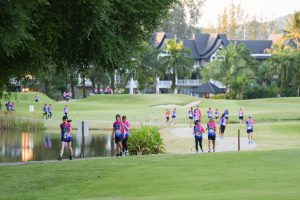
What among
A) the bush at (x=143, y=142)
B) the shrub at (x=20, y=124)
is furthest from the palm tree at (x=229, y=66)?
the bush at (x=143, y=142)

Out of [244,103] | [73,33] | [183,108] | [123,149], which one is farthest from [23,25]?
[244,103]

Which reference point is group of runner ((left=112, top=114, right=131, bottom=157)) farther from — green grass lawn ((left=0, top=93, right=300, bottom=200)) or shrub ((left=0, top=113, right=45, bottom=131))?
shrub ((left=0, top=113, right=45, bottom=131))

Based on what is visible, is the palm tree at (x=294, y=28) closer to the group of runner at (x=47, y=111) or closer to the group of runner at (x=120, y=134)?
the group of runner at (x=47, y=111)

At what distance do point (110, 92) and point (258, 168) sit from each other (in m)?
73.8

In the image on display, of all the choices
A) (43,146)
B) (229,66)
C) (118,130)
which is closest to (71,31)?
(118,130)

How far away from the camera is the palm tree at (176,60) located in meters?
94.5

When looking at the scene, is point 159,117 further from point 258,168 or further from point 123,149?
point 258,168

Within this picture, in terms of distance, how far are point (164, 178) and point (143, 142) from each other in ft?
47.1

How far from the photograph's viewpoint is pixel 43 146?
38.9 meters

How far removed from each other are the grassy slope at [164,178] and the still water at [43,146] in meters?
10.6

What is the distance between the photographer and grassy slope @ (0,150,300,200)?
14664 mm

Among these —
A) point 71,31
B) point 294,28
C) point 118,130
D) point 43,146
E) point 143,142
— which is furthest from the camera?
point 294,28

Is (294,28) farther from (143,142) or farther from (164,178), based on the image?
(164,178)

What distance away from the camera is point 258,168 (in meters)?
18.9
